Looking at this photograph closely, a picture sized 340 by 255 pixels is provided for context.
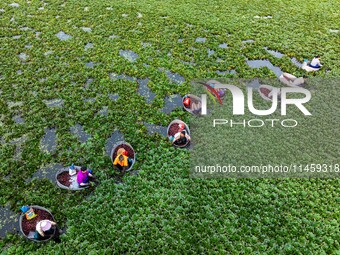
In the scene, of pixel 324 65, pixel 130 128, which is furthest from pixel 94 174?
pixel 324 65

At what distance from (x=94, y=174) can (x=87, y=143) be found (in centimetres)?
172

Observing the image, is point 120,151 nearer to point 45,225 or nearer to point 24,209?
point 45,225

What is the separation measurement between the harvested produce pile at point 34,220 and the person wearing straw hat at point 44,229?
367 millimetres

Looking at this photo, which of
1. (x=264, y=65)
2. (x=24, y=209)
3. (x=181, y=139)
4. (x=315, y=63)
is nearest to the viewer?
(x=24, y=209)

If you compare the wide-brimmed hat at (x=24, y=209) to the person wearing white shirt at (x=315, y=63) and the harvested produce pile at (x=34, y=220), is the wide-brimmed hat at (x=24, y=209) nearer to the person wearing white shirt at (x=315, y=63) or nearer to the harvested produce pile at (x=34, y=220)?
the harvested produce pile at (x=34, y=220)

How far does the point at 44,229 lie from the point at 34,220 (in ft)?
2.39

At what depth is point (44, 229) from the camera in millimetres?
9406

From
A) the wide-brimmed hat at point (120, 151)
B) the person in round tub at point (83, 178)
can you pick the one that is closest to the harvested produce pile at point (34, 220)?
the person in round tub at point (83, 178)

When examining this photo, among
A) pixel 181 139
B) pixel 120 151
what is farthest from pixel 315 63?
pixel 120 151

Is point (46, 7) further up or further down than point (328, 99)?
further up

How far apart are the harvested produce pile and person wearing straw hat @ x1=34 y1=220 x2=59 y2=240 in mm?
367

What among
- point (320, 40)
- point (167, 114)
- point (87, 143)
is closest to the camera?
point (87, 143)

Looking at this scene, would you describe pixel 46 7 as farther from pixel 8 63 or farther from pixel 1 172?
pixel 1 172

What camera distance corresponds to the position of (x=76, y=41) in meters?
18.4
